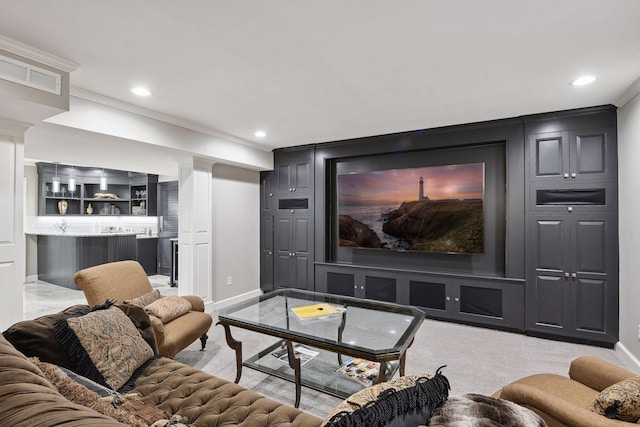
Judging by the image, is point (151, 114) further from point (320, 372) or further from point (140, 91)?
point (320, 372)

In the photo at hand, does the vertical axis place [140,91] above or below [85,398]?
above

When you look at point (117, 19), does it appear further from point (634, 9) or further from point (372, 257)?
point (372, 257)

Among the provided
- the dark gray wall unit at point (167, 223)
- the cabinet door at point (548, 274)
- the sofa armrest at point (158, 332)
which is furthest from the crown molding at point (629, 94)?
the dark gray wall unit at point (167, 223)

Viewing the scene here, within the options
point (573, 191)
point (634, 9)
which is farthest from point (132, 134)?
point (573, 191)

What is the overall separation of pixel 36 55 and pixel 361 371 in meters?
3.21

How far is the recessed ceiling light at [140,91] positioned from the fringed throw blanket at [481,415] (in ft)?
10.1

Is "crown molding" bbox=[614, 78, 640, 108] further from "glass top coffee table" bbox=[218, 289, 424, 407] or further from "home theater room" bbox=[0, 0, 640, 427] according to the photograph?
"glass top coffee table" bbox=[218, 289, 424, 407]

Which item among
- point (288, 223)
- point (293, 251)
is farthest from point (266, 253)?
point (288, 223)

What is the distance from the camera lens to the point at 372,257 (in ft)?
15.1

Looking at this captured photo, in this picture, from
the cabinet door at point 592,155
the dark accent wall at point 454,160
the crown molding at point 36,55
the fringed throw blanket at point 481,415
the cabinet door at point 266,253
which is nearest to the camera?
the fringed throw blanket at point 481,415

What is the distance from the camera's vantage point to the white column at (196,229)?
4238mm

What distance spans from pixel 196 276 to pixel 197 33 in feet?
10.4

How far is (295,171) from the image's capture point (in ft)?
16.6

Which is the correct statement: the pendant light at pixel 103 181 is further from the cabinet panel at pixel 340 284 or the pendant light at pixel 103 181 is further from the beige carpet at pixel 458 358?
the cabinet panel at pixel 340 284
